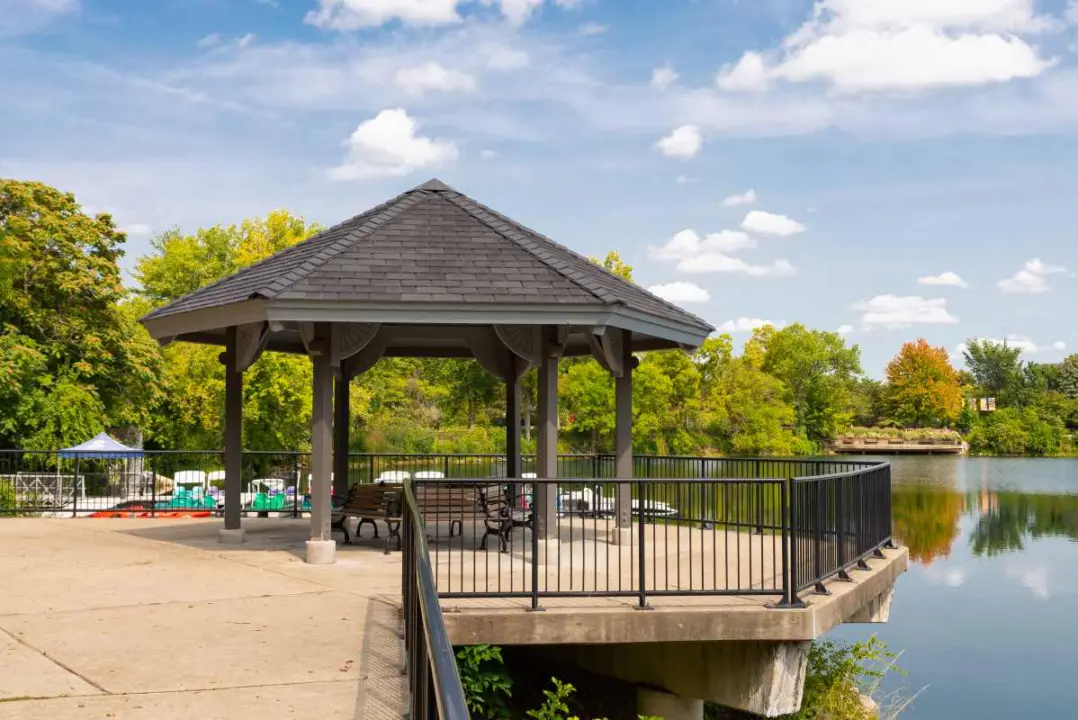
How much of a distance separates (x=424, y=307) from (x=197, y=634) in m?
4.31

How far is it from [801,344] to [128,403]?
5722 cm

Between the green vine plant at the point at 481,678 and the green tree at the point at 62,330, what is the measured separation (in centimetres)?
2208

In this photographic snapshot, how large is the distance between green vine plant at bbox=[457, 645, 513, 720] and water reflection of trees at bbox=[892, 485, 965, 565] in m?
23.9

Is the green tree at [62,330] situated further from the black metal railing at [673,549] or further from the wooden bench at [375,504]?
the black metal railing at [673,549]

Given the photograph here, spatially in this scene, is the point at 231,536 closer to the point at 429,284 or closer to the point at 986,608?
the point at 429,284

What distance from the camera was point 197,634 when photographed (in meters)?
7.72

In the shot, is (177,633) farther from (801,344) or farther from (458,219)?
(801,344)

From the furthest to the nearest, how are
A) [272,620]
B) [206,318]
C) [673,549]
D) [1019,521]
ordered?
[1019,521]
[673,549]
[206,318]
[272,620]

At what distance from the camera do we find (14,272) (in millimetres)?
28250

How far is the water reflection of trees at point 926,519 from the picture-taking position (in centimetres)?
3130

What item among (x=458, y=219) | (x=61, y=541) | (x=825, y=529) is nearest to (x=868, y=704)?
(x=825, y=529)

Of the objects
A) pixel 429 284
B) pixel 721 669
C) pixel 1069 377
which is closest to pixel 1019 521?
pixel 721 669

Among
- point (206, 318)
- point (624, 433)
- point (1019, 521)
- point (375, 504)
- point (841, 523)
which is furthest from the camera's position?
point (1019, 521)

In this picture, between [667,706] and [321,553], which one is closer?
[667,706]
